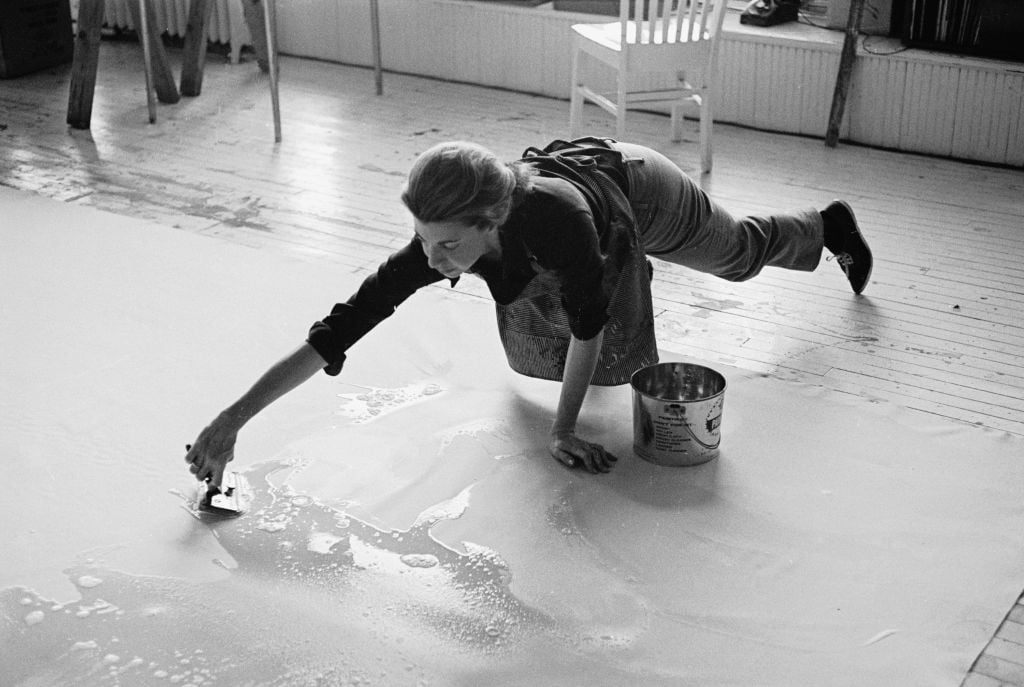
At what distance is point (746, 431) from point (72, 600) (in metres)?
1.40

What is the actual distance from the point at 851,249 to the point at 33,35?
4.25 m

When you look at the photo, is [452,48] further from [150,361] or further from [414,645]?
[414,645]

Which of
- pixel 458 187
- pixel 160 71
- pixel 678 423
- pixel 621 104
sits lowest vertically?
pixel 678 423

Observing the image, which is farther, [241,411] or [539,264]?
[539,264]

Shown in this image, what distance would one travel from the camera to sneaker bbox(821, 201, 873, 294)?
3207 mm

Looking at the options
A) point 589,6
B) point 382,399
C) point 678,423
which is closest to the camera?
point 678,423

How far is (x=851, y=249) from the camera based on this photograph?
127 inches

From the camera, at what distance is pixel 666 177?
263 centimetres

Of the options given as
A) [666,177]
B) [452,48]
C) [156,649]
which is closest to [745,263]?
[666,177]

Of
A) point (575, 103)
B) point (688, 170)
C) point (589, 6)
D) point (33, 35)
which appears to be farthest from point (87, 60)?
point (688, 170)

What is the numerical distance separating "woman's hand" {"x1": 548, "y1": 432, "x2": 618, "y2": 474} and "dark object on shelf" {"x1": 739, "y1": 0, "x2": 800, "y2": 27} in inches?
116

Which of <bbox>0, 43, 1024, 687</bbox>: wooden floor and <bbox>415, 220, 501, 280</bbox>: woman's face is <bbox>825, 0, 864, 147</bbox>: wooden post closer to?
<bbox>0, 43, 1024, 687</bbox>: wooden floor

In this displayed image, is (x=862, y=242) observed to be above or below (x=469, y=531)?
above

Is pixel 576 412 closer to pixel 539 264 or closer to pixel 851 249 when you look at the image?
pixel 539 264
